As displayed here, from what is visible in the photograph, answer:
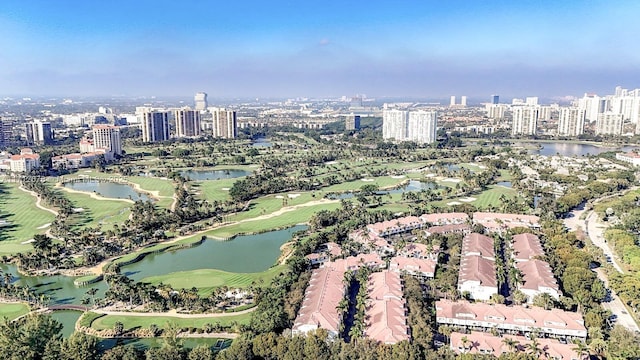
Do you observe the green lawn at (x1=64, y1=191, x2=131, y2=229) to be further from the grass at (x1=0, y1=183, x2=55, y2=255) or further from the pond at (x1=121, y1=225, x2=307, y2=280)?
the pond at (x1=121, y1=225, x2=307, y2=280)

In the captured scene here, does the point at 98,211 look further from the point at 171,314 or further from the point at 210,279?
the point at 171,314

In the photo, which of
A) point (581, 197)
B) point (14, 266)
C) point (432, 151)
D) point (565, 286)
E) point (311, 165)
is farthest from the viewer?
point (432, 151)

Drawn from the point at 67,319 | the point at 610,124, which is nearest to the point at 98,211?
the point at 67,319

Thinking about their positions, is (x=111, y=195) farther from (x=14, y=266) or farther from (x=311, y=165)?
(x=311, y=165)

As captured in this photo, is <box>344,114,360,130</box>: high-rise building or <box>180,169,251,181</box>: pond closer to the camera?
<box>180,169,251,181</box>: pond

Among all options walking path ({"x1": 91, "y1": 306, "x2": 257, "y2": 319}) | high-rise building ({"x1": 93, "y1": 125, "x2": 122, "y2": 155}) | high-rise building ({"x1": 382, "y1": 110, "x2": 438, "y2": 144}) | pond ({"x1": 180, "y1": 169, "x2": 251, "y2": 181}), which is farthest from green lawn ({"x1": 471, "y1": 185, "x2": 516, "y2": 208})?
high-rise building ({"x1": 93, "y1": 125, "x2": 122, "y2": 155})

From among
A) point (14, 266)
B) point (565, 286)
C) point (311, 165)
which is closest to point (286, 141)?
point (311, 165)

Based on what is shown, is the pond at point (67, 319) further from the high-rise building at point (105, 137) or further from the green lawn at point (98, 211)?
the high-rise building at point (105, 137)
